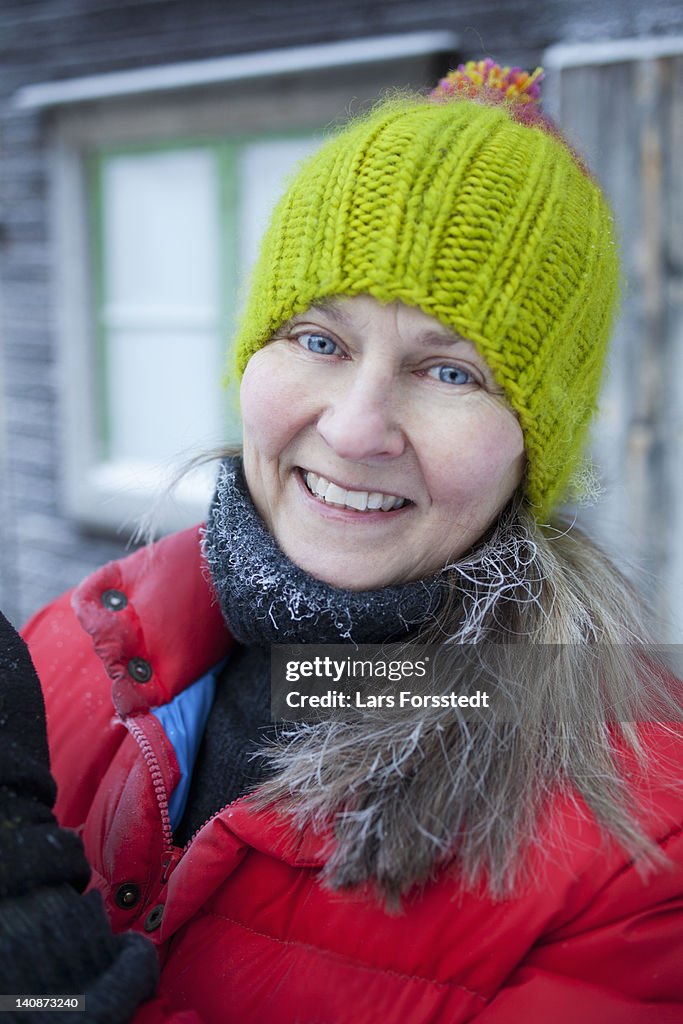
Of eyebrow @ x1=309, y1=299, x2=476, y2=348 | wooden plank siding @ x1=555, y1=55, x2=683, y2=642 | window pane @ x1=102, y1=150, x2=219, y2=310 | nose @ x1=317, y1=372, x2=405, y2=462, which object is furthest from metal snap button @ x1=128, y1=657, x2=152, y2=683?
window pane @ x1=102, y1=150, x2=219, y2=310

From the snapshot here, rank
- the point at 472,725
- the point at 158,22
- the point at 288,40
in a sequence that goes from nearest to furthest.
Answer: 1. the point at 472,725
2. the point at 288,40
3. the point at 158,22

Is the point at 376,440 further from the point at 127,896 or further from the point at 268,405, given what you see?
the point at 127,896

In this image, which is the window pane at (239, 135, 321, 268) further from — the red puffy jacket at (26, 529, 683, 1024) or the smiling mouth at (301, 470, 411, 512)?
the red puffy jacket at (26, 529, 683, 1024)

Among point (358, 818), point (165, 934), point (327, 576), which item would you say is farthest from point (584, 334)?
point (165, 934)

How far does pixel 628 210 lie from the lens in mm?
2695

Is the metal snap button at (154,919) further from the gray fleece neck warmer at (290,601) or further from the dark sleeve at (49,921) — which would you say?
the gray fleece neck warmer at (290,601)

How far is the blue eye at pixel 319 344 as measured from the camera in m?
1.24

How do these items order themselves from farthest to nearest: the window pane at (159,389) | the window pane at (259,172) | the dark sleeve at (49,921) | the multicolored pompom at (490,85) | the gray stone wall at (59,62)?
1. the window pane at (159,389)
2. the window pane at (259,172)
3. the gray stone wall at (59,62)
4. the multicolored pompom at (490,85)
5. the dark sleeve at (49,921)

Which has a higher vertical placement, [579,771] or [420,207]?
[420,207]

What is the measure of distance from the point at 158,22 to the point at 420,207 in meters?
2.95

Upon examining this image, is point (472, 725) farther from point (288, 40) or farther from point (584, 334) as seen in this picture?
point (288, 40)

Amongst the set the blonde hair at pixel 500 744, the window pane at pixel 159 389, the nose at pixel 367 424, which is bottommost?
the window pane at pixel 159 389

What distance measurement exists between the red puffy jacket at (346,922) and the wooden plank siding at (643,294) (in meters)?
1.58

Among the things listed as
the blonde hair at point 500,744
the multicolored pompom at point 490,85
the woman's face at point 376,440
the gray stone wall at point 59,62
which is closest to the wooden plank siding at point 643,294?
the gray stone wall at point 59,62
